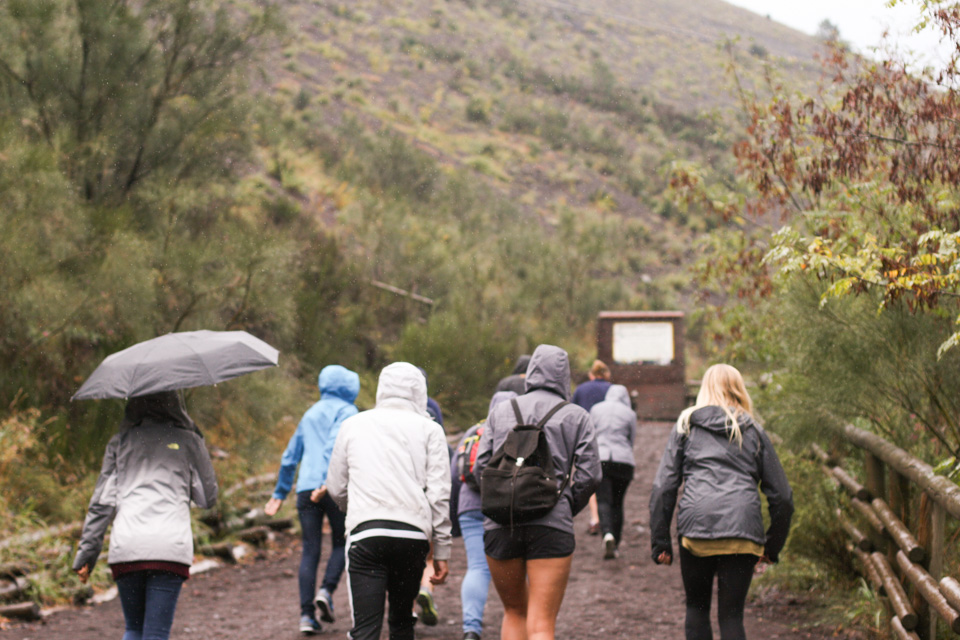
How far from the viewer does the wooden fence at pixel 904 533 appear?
447cm

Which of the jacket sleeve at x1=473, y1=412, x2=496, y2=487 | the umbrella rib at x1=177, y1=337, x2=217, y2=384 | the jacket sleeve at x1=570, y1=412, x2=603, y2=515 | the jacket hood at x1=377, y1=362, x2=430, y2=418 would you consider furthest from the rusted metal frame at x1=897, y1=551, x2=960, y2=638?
the umbrella rib at x1=177, y1=337, x2=217, y2=384

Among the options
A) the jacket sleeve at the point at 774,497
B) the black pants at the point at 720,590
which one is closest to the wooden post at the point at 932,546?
the jacket sleeve at the point at 774,497

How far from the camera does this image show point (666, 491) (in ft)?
16.2

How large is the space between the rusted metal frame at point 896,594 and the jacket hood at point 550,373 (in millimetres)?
2120

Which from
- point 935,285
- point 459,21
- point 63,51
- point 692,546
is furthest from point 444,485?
point 459,21

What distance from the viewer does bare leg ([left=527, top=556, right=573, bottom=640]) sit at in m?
4.72

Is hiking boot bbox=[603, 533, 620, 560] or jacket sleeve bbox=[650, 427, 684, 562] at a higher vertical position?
jacket sleeve bbox=[650, 427, 684, 562]

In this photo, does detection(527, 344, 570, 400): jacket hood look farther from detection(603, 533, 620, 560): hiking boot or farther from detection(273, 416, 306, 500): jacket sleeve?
detection(603, 533, 620, 560): hiking boot

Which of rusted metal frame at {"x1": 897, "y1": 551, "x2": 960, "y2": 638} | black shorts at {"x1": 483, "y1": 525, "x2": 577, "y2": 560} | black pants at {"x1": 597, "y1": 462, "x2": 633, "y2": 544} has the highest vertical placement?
black shorts at {"x1": 483, "y1": 525, "x2": 577, "y2": 560}

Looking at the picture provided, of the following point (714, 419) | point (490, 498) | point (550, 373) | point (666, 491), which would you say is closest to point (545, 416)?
point (550, 373)

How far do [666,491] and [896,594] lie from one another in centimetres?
153

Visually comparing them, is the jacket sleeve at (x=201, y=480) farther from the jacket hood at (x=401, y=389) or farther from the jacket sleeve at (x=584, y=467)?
the jacket sleeve at (x=584, y=467)

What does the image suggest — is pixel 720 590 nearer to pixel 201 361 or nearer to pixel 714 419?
pixel 714 419

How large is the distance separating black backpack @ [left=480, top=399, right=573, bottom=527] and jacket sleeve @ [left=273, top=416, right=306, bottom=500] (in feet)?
6.99
